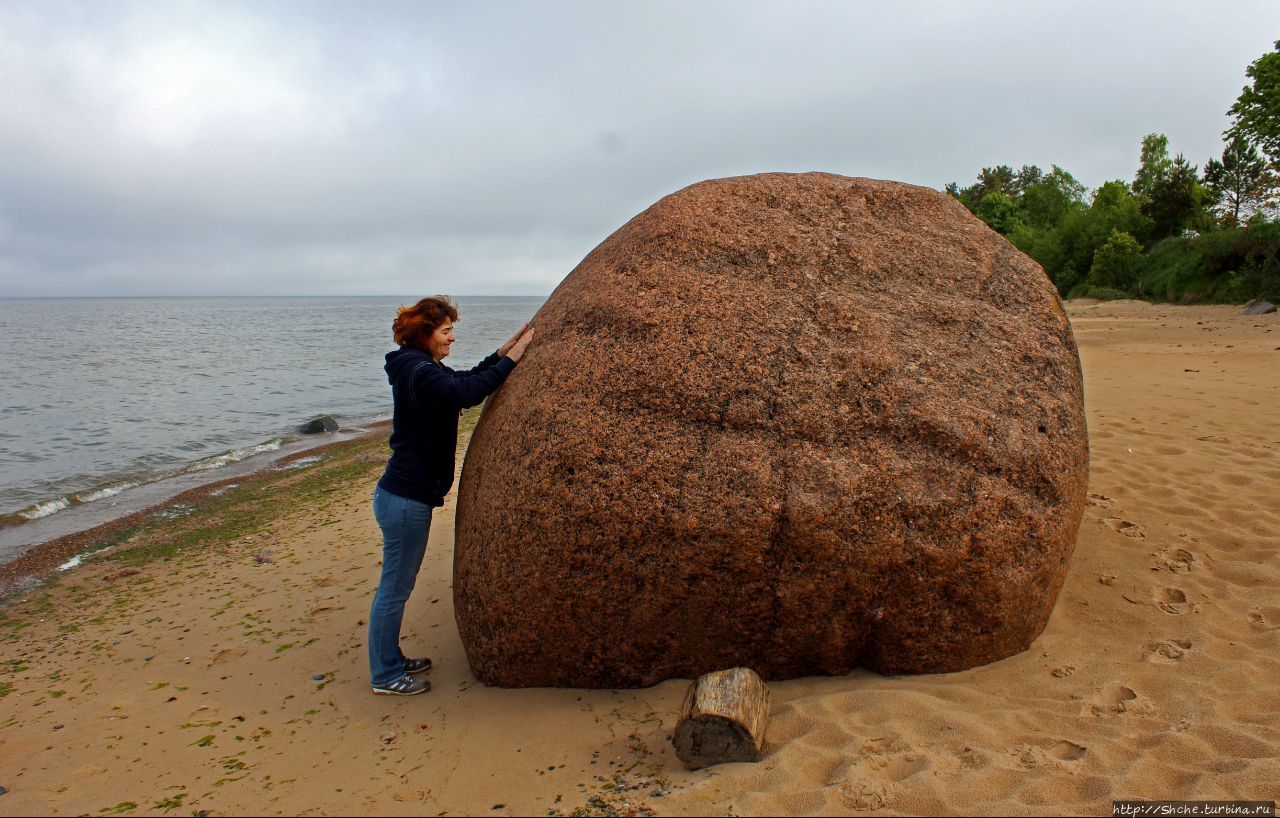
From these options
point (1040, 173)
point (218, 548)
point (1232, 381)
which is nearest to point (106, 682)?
point (218, 548)

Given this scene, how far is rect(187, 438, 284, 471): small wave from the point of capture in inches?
566

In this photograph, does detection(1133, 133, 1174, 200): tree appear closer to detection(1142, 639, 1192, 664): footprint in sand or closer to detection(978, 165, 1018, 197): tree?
detection(978, 165, 1018, 197): tree

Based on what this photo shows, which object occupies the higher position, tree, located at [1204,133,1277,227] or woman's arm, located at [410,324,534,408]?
tree, located at [1204,133,1277,227]

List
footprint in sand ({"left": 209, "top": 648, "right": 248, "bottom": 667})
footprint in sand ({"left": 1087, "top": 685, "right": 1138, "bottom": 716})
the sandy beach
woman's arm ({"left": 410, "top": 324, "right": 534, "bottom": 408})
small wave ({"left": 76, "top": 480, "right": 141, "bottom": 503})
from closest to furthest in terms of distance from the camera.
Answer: the sandy beach → footprint in sand ({"left": 1087, "top": 685, "right": 1138, "bottom": 716}) → woman's arm ({"left": 410, "top": 324, "right": 534, "bottom": 408}) → footprint in sand ({"left": 209, "top": 648, "right": 248, "bottom": 667}) → small wave ({"left": 76, "top": 480, "right": 141, "bottom": 503})

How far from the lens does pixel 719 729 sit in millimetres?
3496

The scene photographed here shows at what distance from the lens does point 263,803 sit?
12.1ft

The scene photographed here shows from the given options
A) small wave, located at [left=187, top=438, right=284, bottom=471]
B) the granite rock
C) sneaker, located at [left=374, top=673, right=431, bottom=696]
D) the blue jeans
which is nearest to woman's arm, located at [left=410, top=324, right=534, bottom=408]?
the blue jeans

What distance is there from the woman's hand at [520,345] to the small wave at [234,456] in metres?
11.7

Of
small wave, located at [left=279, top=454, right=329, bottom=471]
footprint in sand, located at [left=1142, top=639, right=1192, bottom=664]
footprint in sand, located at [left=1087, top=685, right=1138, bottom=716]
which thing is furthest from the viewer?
small wave, located at [left=279, top=454, right=329, bottom=471]

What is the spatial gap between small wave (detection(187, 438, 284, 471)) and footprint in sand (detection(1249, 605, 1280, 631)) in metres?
14.9

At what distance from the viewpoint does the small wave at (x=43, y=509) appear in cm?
1145

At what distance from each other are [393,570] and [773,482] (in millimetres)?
2283

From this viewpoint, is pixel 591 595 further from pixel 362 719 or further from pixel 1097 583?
pixel 1097 583

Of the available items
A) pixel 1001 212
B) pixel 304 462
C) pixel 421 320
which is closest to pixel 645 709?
pixel 421 320
